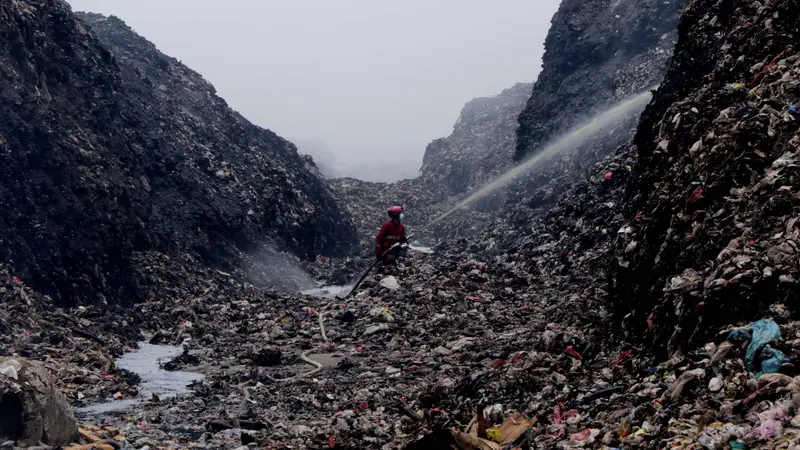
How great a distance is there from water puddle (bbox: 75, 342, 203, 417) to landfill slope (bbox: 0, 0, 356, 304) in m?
3.03

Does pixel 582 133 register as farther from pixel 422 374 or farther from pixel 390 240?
pixel 422 374

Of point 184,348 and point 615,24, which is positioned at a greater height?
point 615,24

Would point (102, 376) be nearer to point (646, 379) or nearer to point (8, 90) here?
point (646, 379)

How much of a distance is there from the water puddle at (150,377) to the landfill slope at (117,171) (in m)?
3.03

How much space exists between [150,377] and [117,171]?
9.88 m

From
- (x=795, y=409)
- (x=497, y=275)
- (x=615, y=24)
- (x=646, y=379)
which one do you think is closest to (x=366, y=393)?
(x=646, y=379)

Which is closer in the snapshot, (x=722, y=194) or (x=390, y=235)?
(x=722, y=194)

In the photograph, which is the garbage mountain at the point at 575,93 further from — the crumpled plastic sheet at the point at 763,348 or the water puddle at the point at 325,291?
the crumpled plastic sheet at the point at 763,348

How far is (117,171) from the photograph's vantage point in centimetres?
1869

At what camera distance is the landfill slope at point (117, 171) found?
49.8ft

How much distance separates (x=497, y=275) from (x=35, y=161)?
454 inches

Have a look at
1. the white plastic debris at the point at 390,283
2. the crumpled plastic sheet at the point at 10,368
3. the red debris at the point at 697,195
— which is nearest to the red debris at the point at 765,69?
the red debris at the point at 697,195

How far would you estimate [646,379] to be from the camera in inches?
202

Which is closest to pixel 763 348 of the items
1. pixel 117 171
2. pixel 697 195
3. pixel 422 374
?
pixel 697 195
